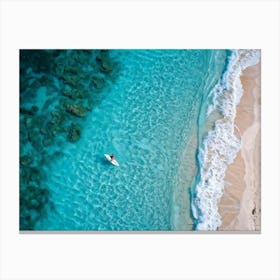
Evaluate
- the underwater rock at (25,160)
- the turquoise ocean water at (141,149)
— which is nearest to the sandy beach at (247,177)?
the turquoise ocean water at (141,149)

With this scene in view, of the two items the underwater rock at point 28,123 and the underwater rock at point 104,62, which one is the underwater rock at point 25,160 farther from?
the underwater rock at point 104,62

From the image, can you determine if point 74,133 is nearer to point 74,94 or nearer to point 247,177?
point 74,94

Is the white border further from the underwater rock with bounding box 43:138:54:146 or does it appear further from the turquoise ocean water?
the underwater rock with bounding box 43:138:54:146

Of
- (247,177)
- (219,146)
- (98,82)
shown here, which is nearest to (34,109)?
(98,82)

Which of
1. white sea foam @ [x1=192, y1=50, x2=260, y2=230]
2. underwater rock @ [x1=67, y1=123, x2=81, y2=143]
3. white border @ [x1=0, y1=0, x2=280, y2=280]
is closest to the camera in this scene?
white border @ [x1=0, y1=0, x2=280, y2=280]

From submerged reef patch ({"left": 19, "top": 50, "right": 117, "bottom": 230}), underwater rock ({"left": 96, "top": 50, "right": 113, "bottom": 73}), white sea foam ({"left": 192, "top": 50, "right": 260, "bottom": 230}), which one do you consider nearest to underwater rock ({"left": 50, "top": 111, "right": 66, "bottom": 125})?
submerged reef patch ({"left": 19, "top": 50, "right": 117, "bottom": 230})
